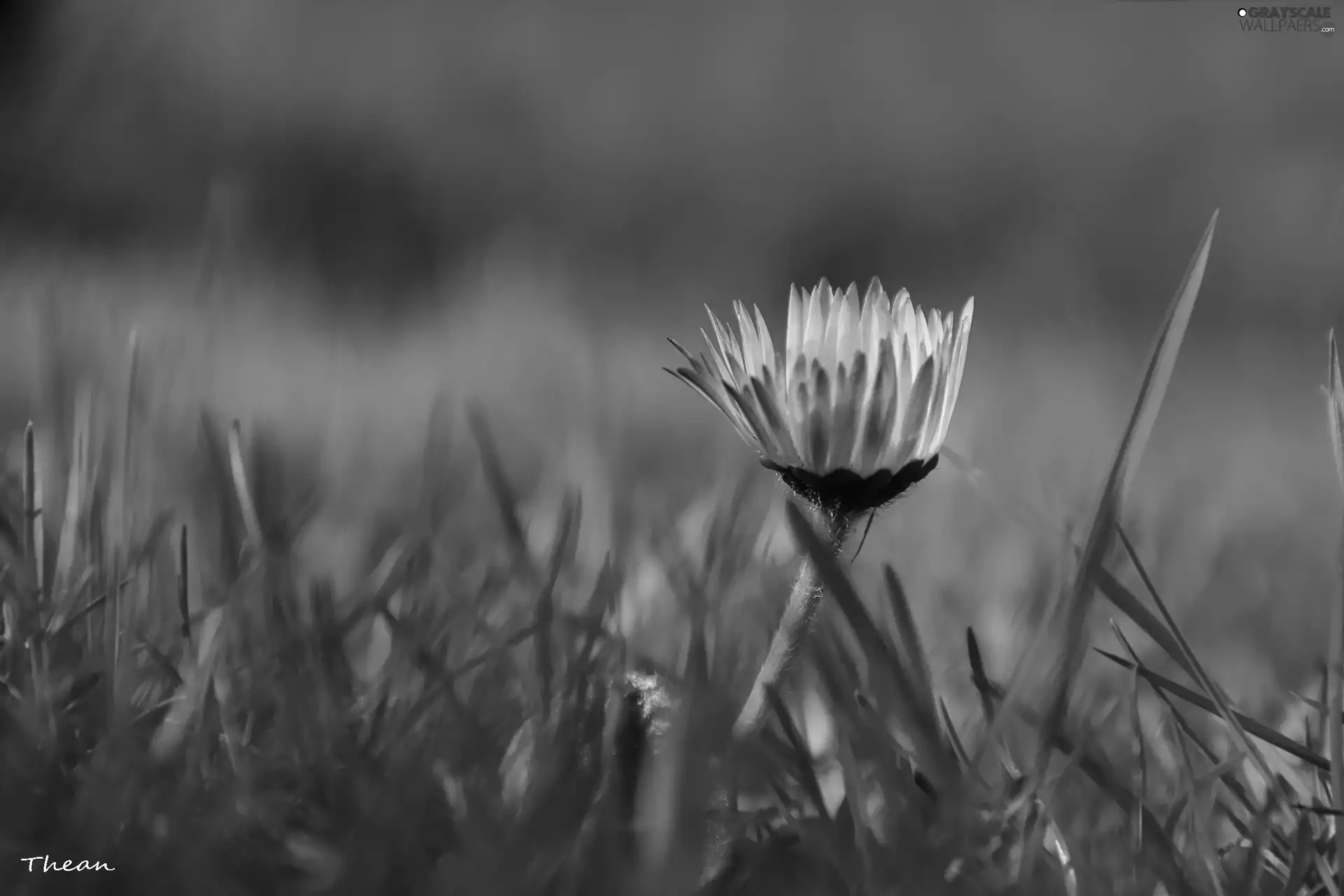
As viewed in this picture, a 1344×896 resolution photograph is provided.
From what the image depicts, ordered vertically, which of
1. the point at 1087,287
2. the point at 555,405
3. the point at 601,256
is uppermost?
the point at 601,256

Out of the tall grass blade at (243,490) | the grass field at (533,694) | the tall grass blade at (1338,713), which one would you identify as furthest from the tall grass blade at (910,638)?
the tall grass blade at (243,490)

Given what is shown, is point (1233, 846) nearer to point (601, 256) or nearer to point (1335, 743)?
point (1335, 743)

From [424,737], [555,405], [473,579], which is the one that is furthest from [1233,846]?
[555,405]

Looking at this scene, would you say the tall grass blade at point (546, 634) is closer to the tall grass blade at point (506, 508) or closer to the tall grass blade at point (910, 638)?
the tall grass blade at point (506, 508)

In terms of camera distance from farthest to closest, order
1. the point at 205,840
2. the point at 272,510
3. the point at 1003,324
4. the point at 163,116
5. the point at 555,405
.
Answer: the point at 1003,324 → the point at 163,116 → the point at 555,405 → the point at 272,510 → the point at 205,840

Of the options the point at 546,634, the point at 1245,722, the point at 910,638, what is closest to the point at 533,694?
the point at 546,634

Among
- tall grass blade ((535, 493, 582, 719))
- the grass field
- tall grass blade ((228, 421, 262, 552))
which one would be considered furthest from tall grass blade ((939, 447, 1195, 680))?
tall grass blade ((228, 421, 262, 552))

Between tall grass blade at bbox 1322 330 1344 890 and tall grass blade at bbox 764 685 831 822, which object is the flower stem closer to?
tall grass blade at bbox 764 685 831 822

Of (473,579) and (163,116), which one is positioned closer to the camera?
(473,579)
